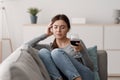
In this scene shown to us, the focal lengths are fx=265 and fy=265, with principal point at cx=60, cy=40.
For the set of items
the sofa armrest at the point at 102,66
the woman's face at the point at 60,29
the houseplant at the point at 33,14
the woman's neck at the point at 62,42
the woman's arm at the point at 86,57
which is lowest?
the sofa armrest at the point at 102,66

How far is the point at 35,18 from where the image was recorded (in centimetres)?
489

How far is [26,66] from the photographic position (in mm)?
1734

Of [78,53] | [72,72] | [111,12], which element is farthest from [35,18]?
[72,72]

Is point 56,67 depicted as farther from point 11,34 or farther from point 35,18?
point 11,34

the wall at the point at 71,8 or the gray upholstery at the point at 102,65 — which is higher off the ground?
the wall at the point at 71,8

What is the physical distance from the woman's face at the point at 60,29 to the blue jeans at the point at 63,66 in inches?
18.7

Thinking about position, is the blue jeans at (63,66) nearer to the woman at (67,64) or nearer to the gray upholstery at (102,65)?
the woman at (67,64)

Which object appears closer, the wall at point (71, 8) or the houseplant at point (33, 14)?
the houseplant at point (33, 14)

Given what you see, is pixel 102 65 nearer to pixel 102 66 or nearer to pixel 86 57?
pixel 102 66

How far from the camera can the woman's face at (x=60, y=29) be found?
293 centimetres

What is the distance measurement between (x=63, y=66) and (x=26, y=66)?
Result: 709 mm

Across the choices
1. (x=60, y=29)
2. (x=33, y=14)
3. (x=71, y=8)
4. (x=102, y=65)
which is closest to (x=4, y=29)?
(x=33, y=14)

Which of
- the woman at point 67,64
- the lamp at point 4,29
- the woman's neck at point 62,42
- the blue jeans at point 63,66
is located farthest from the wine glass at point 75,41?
the lamp at point 4,29

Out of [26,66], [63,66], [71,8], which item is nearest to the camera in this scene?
[26,66]
